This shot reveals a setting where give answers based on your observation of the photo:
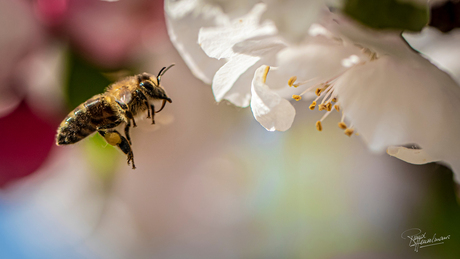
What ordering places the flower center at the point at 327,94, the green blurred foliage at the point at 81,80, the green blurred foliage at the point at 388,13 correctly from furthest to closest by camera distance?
1. the green blurred foliage at the point at 81,80
2. the flower center at the point at 327,94
3. the green blurred foliage at the point at 388,13

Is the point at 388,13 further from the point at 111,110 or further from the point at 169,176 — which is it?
the point at 169,176

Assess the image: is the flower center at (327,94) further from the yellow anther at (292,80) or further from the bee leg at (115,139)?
the bee leg at (115,139)

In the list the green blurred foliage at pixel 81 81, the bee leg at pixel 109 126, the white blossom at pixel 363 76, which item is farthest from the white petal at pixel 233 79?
the green blurred foliage at pixel 81 81

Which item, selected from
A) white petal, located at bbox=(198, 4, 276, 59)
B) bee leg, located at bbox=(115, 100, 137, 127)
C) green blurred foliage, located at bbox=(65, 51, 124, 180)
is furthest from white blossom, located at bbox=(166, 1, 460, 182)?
green blurred foliage, located at bbox=(65, 51, 124, 180)

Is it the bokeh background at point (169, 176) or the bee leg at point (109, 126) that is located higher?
the bee leg at point (109, 126)

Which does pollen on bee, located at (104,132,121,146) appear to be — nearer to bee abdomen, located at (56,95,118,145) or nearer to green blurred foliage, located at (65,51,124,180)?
bee abdomen, located at (56,95,118,145)

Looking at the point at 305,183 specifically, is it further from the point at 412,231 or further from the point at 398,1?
the point at 398,1
